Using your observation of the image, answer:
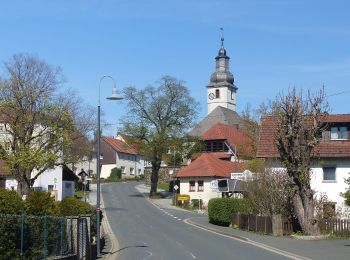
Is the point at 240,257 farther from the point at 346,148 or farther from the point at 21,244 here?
the point at 346,148

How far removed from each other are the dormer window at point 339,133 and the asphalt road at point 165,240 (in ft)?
41.8

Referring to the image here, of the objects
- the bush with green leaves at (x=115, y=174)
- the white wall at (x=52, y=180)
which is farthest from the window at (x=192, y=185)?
the bush with green leaves at (x=115, y=174)

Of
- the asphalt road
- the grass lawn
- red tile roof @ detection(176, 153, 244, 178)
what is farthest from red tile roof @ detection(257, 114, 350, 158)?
the grass lawn

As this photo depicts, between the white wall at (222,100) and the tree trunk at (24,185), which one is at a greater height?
the white wall at (222,100)

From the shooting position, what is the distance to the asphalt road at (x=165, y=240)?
26219 millimetres

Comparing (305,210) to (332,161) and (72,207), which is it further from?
(72,207)

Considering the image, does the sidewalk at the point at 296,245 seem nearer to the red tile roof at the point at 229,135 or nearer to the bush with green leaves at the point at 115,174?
the red tile roof at the point at 229,135

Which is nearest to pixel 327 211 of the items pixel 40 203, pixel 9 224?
pixel 40 203

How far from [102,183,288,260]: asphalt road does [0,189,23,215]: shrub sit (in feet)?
24.6

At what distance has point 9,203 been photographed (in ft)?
59.3

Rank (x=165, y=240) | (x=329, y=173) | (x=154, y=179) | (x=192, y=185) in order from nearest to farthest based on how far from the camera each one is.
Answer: (x=165, y=240), (x=329, y=173), (x=192, y=185), (x=154, y=179)

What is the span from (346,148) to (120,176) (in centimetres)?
7610

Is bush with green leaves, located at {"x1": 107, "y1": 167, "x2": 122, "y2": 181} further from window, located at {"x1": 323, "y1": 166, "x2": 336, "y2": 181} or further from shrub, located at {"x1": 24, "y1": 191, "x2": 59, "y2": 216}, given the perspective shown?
shrub, located at {"x1": 24, "y1": 191, "x2": 59, "y2": 216}

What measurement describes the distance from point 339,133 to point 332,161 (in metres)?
2.56
